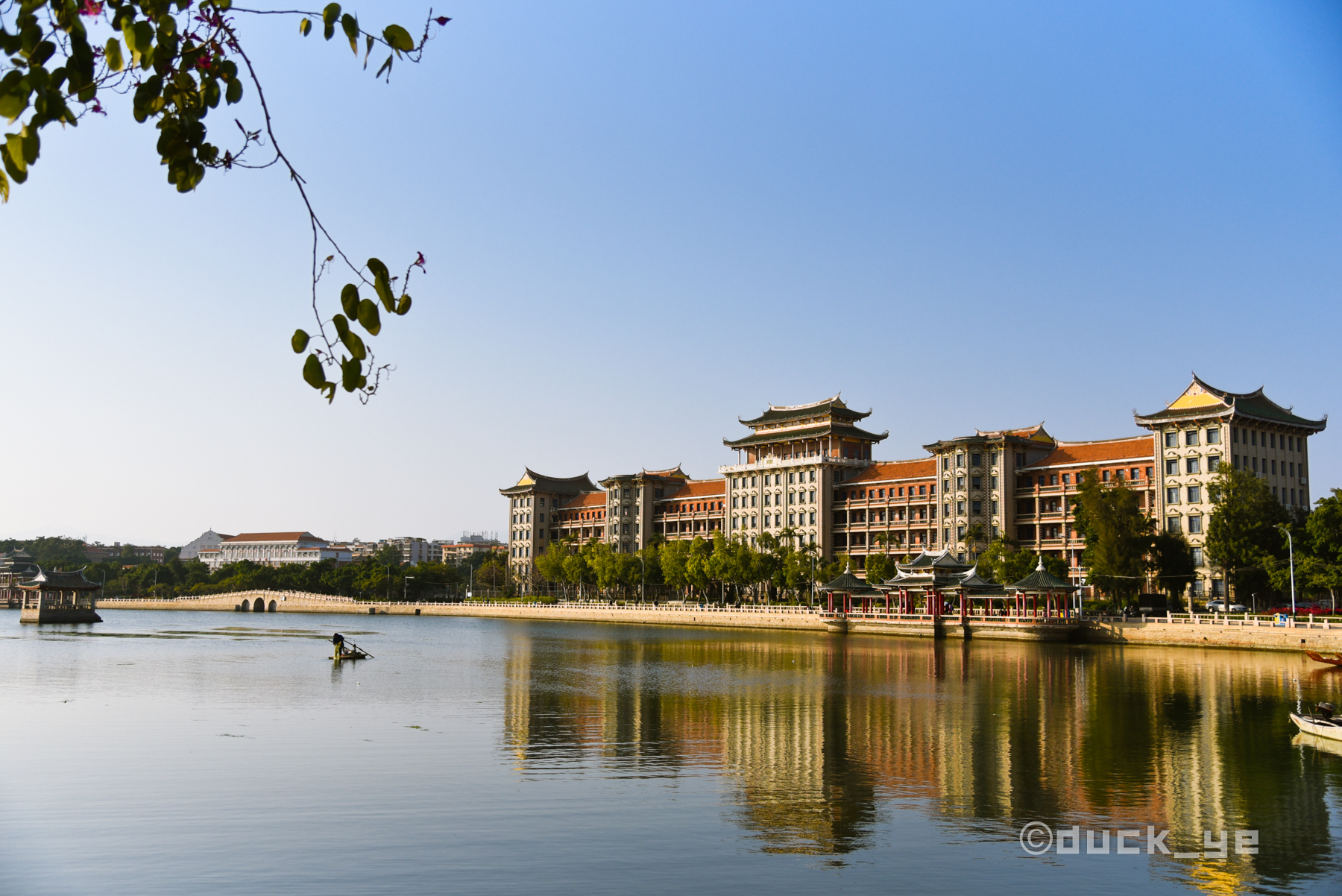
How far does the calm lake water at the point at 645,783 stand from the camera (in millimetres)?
13094

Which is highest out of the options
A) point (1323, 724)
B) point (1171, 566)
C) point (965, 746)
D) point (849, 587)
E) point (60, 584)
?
point (1171, 566)

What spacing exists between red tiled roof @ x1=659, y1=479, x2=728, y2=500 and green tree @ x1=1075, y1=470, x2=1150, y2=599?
2109 inches

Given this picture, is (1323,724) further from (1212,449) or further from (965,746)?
(1212,449)

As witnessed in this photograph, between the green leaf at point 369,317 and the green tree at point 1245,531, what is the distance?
75.7 m

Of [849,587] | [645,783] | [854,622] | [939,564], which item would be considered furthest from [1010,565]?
[645,783]

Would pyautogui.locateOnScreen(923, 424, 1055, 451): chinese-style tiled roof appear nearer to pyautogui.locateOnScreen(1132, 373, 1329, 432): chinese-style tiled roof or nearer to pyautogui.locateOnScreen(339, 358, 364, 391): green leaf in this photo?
pyautogui.locateOnScreen(1132, 373, 1329, 432): chinese-style tiled roof

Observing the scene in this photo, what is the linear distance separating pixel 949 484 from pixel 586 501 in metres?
59.2

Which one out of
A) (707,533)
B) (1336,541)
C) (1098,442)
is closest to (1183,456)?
(1098,442)

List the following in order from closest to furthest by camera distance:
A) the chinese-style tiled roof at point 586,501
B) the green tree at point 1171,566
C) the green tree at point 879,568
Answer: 1. the green tree at point 1171,566
2. the green tree at point 879,568
3. the chinese-style tiled roof at point 586,501

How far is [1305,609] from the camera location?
67875 mm

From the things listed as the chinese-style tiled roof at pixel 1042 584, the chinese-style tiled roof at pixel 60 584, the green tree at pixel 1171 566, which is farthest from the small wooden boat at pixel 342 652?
the green tree at pixel 1171 566

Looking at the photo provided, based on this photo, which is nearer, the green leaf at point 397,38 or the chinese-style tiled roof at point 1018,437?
the green leaf at point 397,38

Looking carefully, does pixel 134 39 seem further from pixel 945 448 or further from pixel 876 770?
pixel 945 448

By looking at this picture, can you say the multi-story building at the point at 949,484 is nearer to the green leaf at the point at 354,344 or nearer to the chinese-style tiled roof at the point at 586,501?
the chinese-style tiled roof at the point at 586,501
